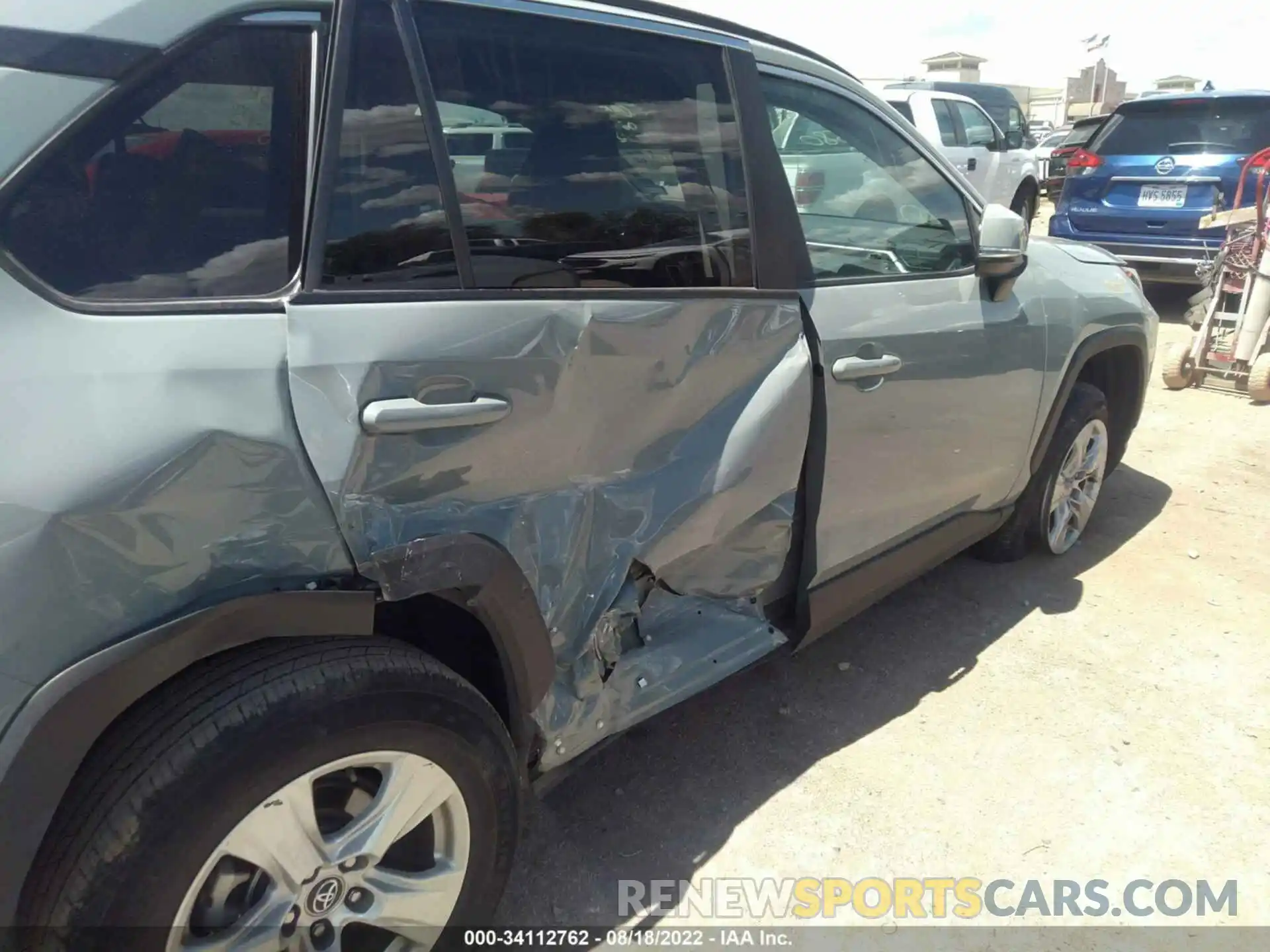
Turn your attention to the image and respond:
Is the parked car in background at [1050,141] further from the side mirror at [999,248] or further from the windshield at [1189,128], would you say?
the side mirror at [999,248]

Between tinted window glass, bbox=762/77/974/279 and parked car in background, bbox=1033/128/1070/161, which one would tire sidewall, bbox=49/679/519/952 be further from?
parked car in background, bbox=1033/128/1070/161

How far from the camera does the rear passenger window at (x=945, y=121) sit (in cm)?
1113

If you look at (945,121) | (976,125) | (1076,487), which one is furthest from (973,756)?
(976,125)

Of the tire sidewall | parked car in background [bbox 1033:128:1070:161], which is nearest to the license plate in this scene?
the tire sidewall

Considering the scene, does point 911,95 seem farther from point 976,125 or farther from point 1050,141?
point 1050,141

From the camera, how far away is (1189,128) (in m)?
8.14

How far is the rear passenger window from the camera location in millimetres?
11126

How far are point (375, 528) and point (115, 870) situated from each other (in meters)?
0.65

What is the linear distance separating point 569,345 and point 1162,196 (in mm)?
7967

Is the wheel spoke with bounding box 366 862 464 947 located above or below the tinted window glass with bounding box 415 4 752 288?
below

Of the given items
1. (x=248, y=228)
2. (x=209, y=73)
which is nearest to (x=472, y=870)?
(x=248, y=228)

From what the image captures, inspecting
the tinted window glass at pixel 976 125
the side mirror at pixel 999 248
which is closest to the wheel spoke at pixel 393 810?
the side mirror at pixel 999 248

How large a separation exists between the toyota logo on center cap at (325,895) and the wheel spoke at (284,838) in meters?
0.04

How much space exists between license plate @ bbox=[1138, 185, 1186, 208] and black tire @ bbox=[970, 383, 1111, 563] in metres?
5.11
